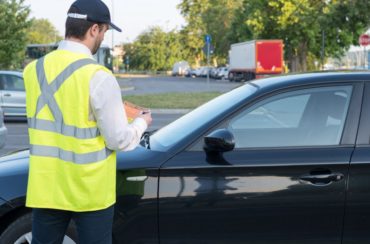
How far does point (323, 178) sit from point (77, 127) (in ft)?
5.16

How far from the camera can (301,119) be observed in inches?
144

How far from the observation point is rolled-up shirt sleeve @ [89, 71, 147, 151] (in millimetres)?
2453

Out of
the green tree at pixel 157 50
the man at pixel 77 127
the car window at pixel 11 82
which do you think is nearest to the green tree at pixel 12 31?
the car window at pixel 11 82

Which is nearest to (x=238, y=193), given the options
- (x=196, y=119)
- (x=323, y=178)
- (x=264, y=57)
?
(x=323, y=178)

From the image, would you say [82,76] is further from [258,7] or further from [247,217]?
[258,7]

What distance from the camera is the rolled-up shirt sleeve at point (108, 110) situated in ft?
8.05

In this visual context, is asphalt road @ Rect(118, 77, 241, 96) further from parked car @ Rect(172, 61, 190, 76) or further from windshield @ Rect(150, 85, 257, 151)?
parked car @ Rect(172, 61, 190, 76)

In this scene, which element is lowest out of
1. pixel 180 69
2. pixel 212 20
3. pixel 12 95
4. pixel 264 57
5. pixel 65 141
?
pixel 180 69

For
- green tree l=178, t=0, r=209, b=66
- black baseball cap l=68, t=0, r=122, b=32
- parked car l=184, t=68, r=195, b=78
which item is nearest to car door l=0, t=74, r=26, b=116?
black baseball cap l=68, t=0, r=122, b=32

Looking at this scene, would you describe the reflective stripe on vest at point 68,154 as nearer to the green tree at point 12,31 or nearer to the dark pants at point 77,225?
the dark pants at point 77,225

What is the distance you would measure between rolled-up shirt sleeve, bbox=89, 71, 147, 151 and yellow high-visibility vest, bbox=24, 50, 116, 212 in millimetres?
31

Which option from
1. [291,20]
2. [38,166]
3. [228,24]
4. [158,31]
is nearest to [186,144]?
[38,166]

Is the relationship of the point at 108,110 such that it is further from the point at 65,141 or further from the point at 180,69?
the point at 180,69

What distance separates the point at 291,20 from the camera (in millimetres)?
43750
